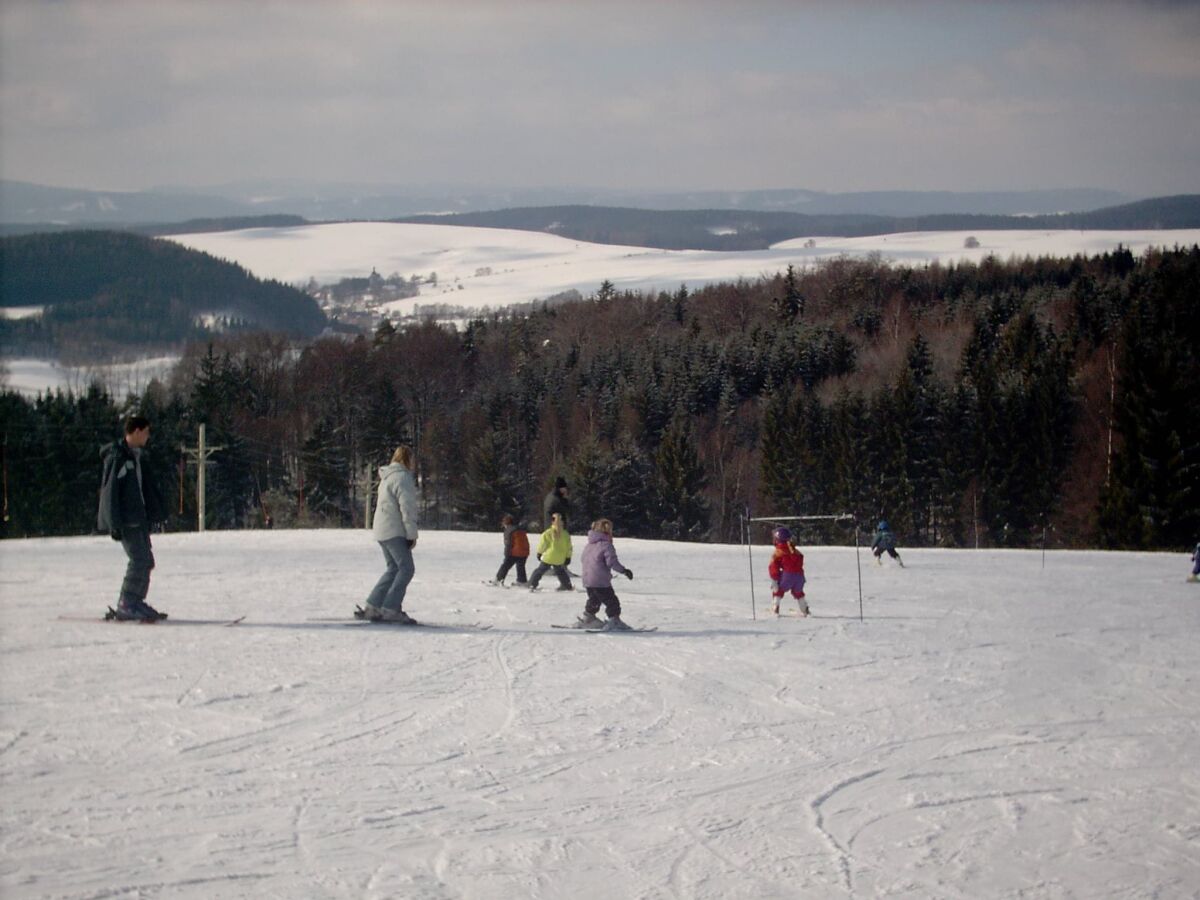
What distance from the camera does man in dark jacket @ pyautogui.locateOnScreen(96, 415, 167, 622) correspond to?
11688 mm

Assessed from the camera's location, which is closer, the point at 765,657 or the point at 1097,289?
the point at 765,657

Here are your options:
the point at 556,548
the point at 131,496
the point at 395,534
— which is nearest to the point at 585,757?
the point at 395,534

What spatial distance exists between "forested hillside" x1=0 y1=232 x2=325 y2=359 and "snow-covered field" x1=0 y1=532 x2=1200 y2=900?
3507 centimetres

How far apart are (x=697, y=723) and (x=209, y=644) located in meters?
4.86

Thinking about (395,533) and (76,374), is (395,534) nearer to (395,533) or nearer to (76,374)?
(395,533)

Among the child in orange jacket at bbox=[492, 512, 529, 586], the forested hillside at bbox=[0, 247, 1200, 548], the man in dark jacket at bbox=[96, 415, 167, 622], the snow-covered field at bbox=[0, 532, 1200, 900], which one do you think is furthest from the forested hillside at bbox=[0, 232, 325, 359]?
the snow-covered field at bbox=[0, 532, 1200, 900]

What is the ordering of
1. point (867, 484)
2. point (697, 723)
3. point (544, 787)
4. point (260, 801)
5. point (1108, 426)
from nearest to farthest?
1. point (260, 801)
2. point (544, 787)
3. point (697, 723)
4. point (1108, 426)
5. point (867, 484)

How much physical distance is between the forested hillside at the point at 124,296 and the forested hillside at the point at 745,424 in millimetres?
7867

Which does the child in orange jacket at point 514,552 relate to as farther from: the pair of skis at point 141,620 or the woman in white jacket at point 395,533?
the pair of skis at point 141,620

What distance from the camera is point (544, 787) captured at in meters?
7.52

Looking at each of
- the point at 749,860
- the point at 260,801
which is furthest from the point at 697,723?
the point at 260,801

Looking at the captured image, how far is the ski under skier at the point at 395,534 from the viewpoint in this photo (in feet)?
42.4

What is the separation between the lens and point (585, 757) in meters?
8.27

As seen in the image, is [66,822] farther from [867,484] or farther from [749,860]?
[867,484]
